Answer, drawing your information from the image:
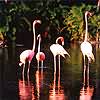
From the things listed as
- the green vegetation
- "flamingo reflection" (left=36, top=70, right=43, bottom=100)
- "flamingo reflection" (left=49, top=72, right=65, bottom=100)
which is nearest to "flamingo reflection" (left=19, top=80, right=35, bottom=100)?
"flamingo reflection" (left=36, top=70, right=43, bottom=100)

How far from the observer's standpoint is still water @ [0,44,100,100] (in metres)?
10.4

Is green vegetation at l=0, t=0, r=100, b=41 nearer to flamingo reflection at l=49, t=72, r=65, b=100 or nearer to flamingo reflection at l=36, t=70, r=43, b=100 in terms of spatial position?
flamingo reflection at l=36, t=70, r=43, b=100

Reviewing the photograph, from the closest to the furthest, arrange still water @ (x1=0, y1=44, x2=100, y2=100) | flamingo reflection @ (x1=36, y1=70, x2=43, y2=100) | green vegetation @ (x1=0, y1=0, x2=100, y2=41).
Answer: still water @ (x1=0, y1=44, x2=100, y2=100), flamingo reflection @ (x1=36, y1=70, x2=43, y2=100), green vegetation @ (x1=0, y1=0, x2=100, y2=41)

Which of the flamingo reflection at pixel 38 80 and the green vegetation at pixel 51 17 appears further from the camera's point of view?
the green vegetation at pixel 51 17

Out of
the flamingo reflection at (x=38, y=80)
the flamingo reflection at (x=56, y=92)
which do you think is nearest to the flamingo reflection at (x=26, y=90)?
the flamingo reflection at (x=38, y=80)

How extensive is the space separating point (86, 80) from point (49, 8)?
521 inches

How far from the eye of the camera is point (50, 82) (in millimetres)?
11953

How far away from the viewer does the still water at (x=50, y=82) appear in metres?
10.4

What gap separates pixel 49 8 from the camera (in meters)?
25.2

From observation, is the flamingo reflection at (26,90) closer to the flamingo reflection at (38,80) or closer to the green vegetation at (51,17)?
the flamingo reflection at (38,80)

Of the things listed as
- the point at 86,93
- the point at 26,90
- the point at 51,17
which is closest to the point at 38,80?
the point at 26,90

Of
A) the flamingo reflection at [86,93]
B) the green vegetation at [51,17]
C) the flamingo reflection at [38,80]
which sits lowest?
the flamingo reflection at [86,93]

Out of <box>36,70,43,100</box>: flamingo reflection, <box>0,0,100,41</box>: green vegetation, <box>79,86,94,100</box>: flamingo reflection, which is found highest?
<box>0,0,100,41</box>: green vegetation

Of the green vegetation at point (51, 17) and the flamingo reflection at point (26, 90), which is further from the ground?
the green vegetation at point (51, 17)
